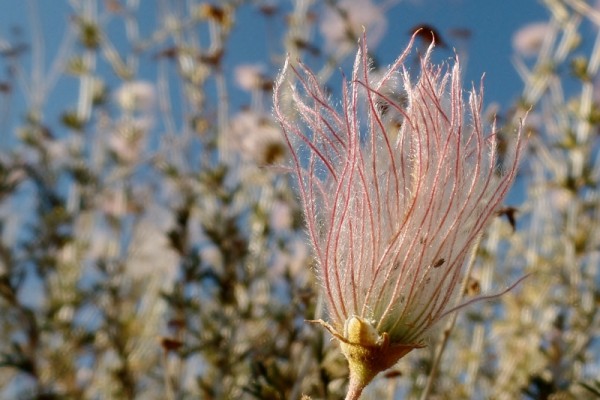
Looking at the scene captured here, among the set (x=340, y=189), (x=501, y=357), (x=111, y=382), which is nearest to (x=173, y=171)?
(x=111, y=382)

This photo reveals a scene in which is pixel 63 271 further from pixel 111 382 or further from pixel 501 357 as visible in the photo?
pixel 501 357

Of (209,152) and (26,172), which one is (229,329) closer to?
(209,152)

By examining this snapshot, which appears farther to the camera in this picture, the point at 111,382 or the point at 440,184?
the point at 111,382

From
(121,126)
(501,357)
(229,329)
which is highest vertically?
(121,126)

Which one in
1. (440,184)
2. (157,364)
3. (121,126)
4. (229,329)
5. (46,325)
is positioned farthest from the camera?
(121,126)

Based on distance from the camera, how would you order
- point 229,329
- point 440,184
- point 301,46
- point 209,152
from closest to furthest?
point 440,184, point 229,329, point 209,152, point 301,46

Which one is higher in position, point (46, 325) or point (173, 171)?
point (173, 171)

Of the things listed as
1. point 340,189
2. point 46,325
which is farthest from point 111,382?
point 340,189
